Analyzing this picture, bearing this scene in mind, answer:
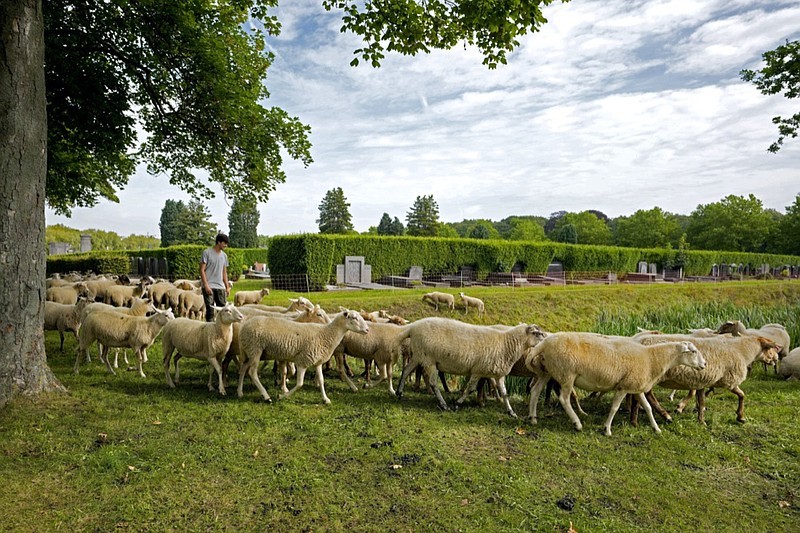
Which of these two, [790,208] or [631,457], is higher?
[790,208]

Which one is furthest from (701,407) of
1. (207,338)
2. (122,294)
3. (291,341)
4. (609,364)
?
(122,294)

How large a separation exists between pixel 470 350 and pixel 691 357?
318cm

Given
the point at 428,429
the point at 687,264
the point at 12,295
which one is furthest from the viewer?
the point at 687,264

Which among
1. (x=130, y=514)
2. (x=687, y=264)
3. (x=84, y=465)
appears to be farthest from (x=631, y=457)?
(x=687, y=264)

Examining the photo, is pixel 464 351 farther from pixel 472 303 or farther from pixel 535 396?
pixel 472 303

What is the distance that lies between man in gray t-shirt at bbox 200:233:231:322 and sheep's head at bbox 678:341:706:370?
806cm

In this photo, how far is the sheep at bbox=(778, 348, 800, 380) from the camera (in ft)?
33.8

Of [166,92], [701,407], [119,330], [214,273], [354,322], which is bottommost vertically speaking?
[701,407]

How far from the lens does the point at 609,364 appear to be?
20.7 feet

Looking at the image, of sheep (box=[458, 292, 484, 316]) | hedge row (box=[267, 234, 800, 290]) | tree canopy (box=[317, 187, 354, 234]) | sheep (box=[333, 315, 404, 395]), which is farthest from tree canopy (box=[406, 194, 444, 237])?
sheep (box=[333, 315, 404, 395])

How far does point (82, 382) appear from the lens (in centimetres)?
743

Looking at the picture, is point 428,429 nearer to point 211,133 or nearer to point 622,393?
point 622,393

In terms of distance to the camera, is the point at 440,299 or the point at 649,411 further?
the point at 440,299

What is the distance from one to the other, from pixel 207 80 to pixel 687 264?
5654cm
